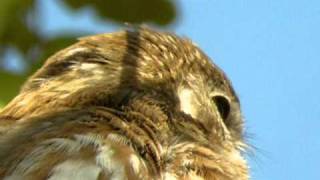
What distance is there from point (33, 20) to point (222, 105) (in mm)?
1538

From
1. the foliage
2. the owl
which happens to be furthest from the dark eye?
the foliage

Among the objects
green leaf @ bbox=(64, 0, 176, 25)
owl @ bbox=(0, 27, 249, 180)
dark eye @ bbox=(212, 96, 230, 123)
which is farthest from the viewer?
dark eye @ bbox=(212, 96, 230, 123)

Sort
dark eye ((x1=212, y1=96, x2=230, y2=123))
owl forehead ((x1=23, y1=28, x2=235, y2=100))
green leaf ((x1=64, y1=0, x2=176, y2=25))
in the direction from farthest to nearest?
dark eye ((x1=212, y1=96, x2=230, y2=123)) < owl forehead ((x1=23, y1=28, x2=235, y2=100)) < green leaf ((x1=64, y1=0, x2=176, y2=25))

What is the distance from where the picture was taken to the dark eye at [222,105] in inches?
149

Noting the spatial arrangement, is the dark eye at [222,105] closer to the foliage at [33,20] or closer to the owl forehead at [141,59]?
the owl forehead at [141,59]

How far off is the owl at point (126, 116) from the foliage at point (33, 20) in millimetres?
181

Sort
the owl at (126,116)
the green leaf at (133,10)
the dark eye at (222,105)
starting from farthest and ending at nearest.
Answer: the dark eye at (222,105)
the owl at (126,116)
the green leaf at (133,10)

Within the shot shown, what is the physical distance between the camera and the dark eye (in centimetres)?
378

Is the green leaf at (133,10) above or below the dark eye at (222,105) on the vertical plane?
below

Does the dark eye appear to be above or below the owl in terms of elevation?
above

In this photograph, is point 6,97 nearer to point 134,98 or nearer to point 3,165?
point 3,165

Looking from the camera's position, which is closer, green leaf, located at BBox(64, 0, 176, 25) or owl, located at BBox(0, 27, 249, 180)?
green leaf, located at BBox(64, 0, 176, 25)

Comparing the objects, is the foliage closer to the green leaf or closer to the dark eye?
the green leaf

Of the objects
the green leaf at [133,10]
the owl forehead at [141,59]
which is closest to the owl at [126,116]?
the owl forehead at [141,59]
